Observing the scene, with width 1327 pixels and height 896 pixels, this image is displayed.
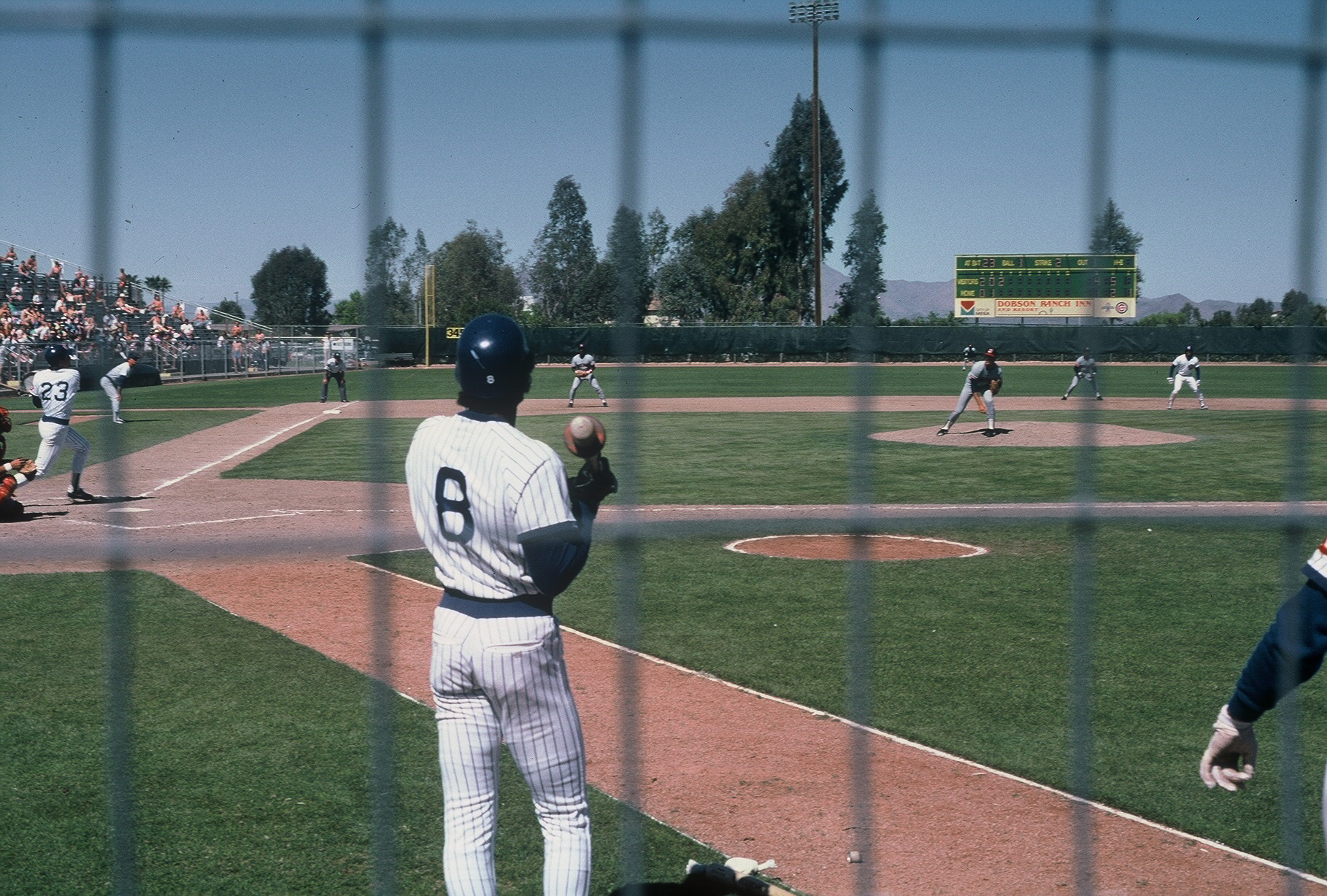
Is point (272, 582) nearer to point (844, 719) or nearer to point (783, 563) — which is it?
point (783, 563)

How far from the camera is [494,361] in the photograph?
116 inches

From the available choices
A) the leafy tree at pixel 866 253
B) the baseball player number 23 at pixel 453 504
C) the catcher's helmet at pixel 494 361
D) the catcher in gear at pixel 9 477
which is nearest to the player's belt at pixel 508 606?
the baseball player number 23 at pixel 453 504

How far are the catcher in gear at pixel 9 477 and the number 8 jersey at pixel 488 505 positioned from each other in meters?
8.46

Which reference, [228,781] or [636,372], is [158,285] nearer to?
[636,372]

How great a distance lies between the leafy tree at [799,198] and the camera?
1.70 metres

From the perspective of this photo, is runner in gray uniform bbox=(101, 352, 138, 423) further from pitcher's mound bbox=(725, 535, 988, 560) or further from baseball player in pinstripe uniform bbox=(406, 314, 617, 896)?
pitcher's mound bbox=(725, 535, 988, 560)

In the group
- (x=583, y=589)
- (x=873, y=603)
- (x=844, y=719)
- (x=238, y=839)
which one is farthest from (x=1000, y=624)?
(x=238, y=839)

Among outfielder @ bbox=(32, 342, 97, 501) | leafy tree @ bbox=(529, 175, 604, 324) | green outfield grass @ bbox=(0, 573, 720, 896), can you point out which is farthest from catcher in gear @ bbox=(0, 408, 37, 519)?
leafy tree @ bbox=(529, 175, 604, 324)

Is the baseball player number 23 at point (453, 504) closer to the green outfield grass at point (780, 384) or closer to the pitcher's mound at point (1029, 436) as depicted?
the pitcher's mound at point (1029, 436)

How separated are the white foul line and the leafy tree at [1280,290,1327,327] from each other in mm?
11548

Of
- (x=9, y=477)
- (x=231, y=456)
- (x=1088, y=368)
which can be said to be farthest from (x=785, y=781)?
(x=231, y=456)

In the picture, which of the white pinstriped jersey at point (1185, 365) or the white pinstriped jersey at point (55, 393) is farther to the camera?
the white pinstriped jersey at point (1185, 365)

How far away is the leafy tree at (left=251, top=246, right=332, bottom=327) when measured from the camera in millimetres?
1505

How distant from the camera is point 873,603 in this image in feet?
25.0
